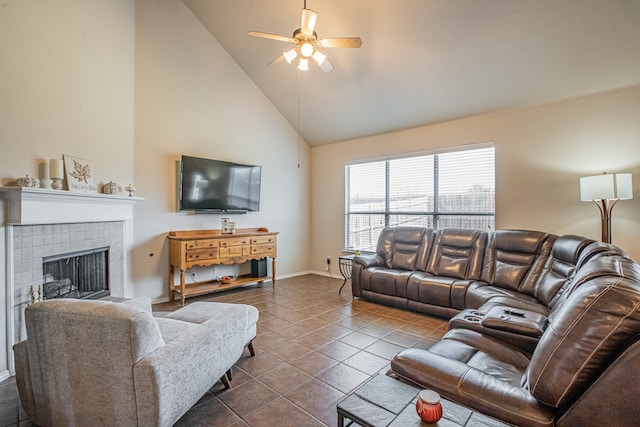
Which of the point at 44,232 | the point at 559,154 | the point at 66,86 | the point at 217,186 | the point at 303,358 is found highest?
the point at 66,86

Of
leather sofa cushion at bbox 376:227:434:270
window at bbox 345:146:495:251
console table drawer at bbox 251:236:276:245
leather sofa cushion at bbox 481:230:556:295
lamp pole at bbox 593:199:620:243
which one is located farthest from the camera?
console table drawer at bbox 251:236:276:245

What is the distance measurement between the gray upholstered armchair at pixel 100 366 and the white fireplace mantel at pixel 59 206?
1.30 metres

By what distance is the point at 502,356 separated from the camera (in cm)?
185

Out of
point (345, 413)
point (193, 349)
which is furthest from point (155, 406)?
point (345, 413)

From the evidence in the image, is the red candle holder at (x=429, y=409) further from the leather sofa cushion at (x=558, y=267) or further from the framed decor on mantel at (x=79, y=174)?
the framed decor on mantel at (x=79, y=174)

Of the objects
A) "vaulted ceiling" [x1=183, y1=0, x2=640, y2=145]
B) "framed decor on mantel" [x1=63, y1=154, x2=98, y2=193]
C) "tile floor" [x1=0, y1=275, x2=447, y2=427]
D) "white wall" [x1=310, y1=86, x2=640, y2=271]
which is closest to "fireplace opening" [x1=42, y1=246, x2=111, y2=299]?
"framed decor on mantel" [x1=63, y1=154, x2=98, y2=193]

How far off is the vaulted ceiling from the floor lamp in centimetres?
120

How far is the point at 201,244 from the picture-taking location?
430cm

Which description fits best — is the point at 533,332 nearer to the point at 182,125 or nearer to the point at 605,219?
the point at 605,219

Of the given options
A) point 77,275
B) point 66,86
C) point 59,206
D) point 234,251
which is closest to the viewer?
point 59,206

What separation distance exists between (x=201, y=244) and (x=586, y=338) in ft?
13.7

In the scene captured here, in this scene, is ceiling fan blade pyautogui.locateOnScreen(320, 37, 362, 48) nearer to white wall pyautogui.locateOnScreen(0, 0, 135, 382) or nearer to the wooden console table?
white wall pyautogui.locateOnScreen(0, 0, 135, 382)

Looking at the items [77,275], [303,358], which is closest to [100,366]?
[303,358]

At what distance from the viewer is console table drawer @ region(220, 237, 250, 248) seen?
455cm
